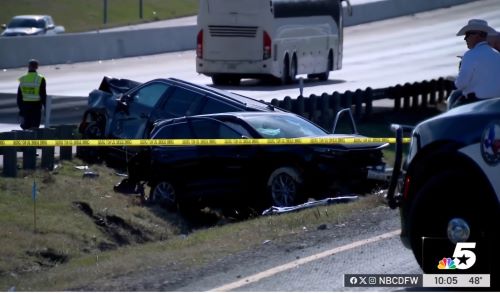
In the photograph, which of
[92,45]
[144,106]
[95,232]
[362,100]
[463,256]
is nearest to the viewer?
[463,256]

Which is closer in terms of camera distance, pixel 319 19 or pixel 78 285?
pixel 78 285

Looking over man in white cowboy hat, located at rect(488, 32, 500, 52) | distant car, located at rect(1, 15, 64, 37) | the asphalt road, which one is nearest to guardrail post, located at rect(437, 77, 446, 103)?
the asphalt road

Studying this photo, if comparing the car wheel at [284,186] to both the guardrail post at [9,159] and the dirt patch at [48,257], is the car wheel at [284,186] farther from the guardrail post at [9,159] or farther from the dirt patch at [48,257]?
the guardrail post at [9,159]

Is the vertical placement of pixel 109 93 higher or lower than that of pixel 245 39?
higher

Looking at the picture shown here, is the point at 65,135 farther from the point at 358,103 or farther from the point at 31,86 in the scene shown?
the point at 358,103

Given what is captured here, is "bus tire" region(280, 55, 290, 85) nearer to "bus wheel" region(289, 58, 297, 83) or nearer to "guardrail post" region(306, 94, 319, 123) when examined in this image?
"bus wheel" region(289, 58, 297, 83)

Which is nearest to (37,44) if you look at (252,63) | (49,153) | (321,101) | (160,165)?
(252,63)

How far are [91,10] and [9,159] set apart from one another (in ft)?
204

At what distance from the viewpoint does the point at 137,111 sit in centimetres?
1866

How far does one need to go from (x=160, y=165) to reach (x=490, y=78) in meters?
6.97

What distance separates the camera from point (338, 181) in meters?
14.4

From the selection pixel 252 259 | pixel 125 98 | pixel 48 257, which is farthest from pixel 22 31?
pixel 252 259

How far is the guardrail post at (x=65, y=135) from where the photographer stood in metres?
18.2

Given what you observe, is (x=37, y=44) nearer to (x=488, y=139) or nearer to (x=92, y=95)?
(x=92, y=95)
